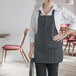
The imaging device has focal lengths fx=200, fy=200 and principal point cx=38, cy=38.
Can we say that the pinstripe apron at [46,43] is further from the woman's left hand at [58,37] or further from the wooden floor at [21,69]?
the wooden floor at [21,69]

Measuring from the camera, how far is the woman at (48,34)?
165 centimetres

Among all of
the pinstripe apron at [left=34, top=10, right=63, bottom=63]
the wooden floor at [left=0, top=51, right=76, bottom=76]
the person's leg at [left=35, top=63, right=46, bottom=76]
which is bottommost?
the wooden floor at [left=0, top=51, right=76, bottom=76]

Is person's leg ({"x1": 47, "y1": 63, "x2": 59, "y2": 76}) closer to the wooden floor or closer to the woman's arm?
the woman's arm

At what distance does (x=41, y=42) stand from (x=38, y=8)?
289 millimetres

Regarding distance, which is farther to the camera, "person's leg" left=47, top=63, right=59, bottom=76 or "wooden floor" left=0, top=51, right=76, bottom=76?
"wooden floor" left=0, top=51, right=76, bottom=76

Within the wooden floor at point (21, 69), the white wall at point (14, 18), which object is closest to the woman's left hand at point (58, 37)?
the wooden floor at point (21, 69)

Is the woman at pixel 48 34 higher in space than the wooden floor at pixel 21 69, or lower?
higher

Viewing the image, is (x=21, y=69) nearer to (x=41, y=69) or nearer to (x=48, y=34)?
(x=41, y=69)

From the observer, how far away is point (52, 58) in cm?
169

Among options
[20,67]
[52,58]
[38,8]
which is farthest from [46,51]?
[20,67]

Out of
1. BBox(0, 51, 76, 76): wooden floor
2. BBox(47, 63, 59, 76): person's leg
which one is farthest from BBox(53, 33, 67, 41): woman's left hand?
BBox(0, 51, 76, 76): wooden floor

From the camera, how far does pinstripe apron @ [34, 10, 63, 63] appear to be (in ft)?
5.41

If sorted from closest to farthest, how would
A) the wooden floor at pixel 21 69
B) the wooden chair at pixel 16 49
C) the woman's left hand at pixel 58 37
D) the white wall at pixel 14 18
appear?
the woman's left hand at pixel 58 37 < the wooden floor at pixel 21 69 < the wooden chair at pixel 16 49 < the white wall at pixel 14 18

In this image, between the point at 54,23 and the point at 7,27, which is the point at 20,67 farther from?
the point at 54,23
